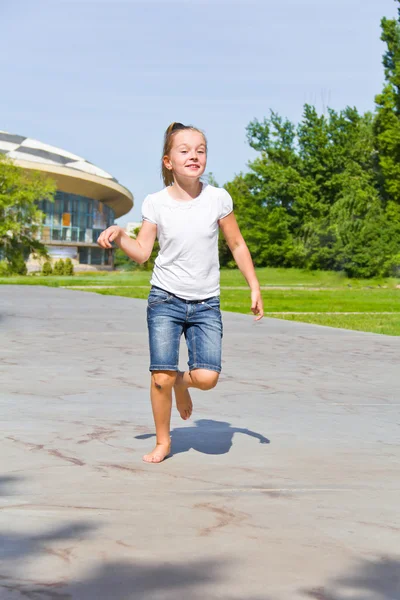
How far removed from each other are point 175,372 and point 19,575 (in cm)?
211

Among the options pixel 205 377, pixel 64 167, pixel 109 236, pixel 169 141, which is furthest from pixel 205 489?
pixel 64 167

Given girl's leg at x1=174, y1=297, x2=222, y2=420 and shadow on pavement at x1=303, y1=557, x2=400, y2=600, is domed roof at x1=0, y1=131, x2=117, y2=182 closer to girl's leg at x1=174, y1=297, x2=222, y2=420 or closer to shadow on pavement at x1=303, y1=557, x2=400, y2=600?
girl's leg at x1=174, y1=297, x2=222, y2=420

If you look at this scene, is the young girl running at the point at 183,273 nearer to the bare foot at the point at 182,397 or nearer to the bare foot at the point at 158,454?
the bare foot at the point at 158,454

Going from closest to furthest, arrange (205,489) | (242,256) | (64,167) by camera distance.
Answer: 1. (205,489)
2. (242,256)
3. (64,167)

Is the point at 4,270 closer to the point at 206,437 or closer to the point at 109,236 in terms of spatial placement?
the point at 206,437

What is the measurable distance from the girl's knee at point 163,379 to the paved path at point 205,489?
0.38 m

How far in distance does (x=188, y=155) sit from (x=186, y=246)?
49cm

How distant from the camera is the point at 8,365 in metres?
8.84

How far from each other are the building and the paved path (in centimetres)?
8692

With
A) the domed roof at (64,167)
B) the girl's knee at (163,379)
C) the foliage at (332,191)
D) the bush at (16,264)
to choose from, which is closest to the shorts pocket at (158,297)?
the girl's knee at (163,379)

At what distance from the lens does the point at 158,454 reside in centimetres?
466

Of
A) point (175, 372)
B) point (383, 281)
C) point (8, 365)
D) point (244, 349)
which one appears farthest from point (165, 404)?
point (383, 281)

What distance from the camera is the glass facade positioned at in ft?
320

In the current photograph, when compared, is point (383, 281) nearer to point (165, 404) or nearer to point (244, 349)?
point (244, 349)
